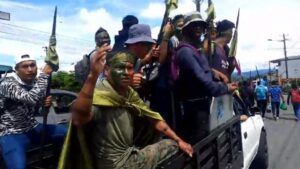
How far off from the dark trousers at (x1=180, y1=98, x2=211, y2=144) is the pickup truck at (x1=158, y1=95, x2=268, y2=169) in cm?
7

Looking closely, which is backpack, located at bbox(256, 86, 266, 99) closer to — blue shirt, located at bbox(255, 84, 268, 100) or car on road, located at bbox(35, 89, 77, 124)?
blue shirt, located at bbox(255, 84, 268, 100)

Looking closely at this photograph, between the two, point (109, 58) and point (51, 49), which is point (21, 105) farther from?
point (109, 58)

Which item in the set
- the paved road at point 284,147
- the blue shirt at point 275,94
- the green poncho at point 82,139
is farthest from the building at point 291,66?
the green poncho at point 82,139

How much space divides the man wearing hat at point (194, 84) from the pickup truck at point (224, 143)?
10 cm

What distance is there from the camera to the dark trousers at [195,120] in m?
3.66

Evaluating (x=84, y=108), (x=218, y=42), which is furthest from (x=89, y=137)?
(x=218, y=42)

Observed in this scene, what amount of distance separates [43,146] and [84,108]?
1742 mm

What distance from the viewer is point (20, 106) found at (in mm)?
3697

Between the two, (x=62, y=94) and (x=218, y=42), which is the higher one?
(x=218, y=42)

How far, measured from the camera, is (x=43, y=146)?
3896 millimetres

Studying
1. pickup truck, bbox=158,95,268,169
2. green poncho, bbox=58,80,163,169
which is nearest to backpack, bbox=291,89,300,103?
pickup truck, bbox=158,95,268,169

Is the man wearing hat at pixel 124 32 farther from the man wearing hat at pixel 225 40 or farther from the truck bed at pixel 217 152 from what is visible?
the truck bed at pixel 217 152

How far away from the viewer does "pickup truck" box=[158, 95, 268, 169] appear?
3.17 m

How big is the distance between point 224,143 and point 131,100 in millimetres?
1539
